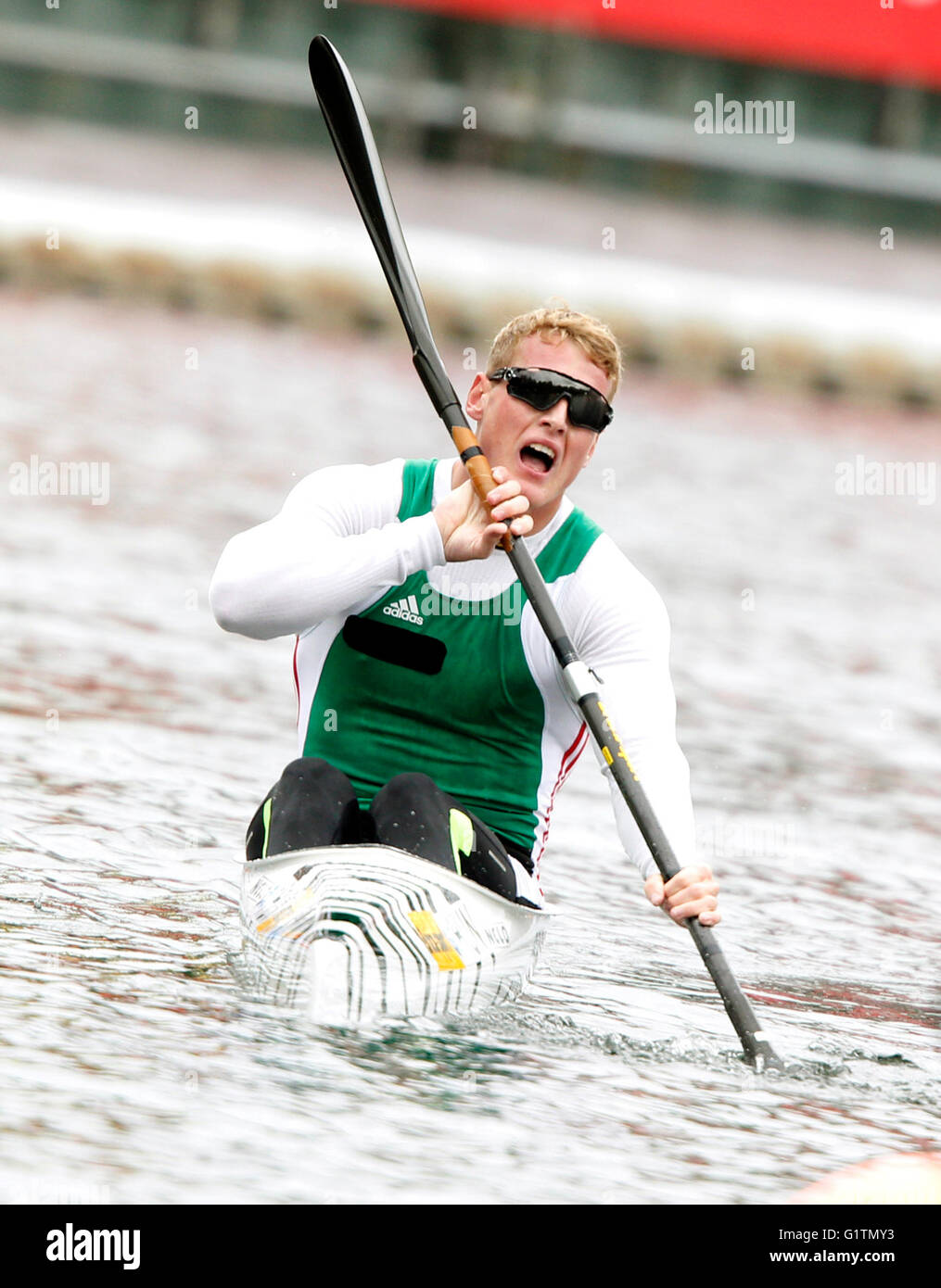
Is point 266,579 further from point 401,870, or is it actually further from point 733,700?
point 733,700

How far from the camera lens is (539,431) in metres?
4.59

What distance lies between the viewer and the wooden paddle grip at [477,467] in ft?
14.7

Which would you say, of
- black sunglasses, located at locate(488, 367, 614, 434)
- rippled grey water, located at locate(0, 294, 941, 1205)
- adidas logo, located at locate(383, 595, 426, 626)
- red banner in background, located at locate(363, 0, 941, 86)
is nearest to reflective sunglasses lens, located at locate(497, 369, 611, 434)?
black sunglasses, located at locate(488, 367, 614, 434)

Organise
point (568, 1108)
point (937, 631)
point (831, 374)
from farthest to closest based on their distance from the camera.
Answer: point (831, 374)
point (937, 631)
point (568, 1108)

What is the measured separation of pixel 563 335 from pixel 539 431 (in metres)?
0.22

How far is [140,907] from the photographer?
17.3 ft

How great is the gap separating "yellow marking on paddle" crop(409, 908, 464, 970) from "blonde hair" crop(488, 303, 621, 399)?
114 cm

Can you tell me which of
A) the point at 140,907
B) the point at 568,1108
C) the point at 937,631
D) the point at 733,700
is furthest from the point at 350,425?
the point at 568,1108

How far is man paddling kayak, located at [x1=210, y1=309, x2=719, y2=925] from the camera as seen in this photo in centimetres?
452

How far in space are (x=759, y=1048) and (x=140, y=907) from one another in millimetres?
1490
